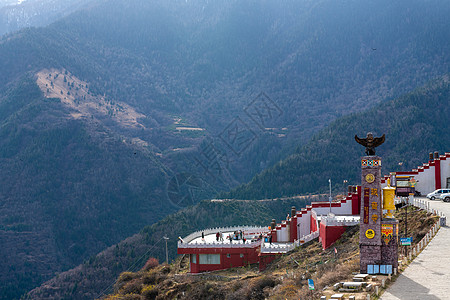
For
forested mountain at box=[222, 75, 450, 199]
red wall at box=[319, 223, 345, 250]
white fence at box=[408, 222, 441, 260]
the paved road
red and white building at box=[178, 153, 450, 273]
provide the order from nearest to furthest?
the paved road → white fence at box=[408, 222, 441, 260] → red wall at box=[319, 223, 345, 250] → red and white building at box=[178, 153, 450, 273] → forested mountain at box=[222, 75, 450, 199]

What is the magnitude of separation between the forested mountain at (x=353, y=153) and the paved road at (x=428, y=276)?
126m

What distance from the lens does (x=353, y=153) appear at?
622 ft

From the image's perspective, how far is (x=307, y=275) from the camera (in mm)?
45844

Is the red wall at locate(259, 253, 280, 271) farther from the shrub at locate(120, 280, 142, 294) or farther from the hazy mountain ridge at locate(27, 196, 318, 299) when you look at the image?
the hazy mountain ridge at locate(27, 196, 318, 299)

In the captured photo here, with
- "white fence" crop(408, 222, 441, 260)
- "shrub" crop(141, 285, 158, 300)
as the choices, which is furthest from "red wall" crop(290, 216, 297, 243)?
"white fence" crop(408, 222, 441, 260)

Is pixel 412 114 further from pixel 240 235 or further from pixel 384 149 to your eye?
pixel 240 235

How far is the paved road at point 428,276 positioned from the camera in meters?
33.2

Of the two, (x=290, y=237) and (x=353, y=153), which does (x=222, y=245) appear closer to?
(x=290, y=237)

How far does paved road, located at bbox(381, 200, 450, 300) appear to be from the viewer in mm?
33250

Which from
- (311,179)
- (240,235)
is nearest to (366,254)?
(240,235)

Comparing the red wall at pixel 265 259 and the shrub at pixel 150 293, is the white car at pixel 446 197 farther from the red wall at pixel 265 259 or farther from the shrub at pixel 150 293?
the shrub at pixel 150 293

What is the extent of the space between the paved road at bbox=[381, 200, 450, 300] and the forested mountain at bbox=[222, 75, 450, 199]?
414 ft

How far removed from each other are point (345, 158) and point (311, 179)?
14104 millimetres

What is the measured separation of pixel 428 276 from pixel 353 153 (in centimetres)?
15467
